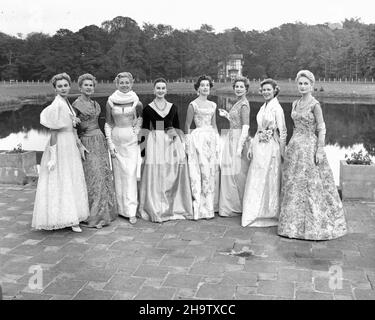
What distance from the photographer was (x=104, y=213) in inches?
186

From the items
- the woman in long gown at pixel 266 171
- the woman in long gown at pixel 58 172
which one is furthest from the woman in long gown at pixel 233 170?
the woman in long gown at pixel 58 172

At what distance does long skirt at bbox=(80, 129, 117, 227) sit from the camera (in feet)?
15.4

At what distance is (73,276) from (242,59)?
54777 mm

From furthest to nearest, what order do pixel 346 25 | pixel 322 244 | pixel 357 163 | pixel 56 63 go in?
pixel 346 25
pixel 56 63
pixel 357 163
pixel 322 244

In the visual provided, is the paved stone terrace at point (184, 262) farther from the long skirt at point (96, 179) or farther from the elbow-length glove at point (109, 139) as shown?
the elbow-length glove at point (109, 139)

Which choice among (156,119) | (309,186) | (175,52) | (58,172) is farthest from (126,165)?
(175,52)

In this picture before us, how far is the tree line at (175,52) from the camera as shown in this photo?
46969 millimetres

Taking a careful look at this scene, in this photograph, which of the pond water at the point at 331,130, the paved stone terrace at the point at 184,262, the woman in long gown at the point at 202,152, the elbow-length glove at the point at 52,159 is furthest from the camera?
the pond water at the point at 331,130

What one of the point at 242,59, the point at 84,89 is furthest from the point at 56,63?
the point at 84,89

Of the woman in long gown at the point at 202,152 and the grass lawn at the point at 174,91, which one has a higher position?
the grass lawn at the point at 174,91

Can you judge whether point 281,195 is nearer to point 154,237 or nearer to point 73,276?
point 154,237

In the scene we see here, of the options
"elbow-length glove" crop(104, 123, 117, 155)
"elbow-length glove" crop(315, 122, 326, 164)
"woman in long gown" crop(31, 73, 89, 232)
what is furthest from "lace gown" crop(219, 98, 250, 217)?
"woman in long gown" crop(31, 73, 89, 232)

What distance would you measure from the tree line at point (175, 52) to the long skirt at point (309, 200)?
4242 centimetres

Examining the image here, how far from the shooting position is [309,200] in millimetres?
4289
